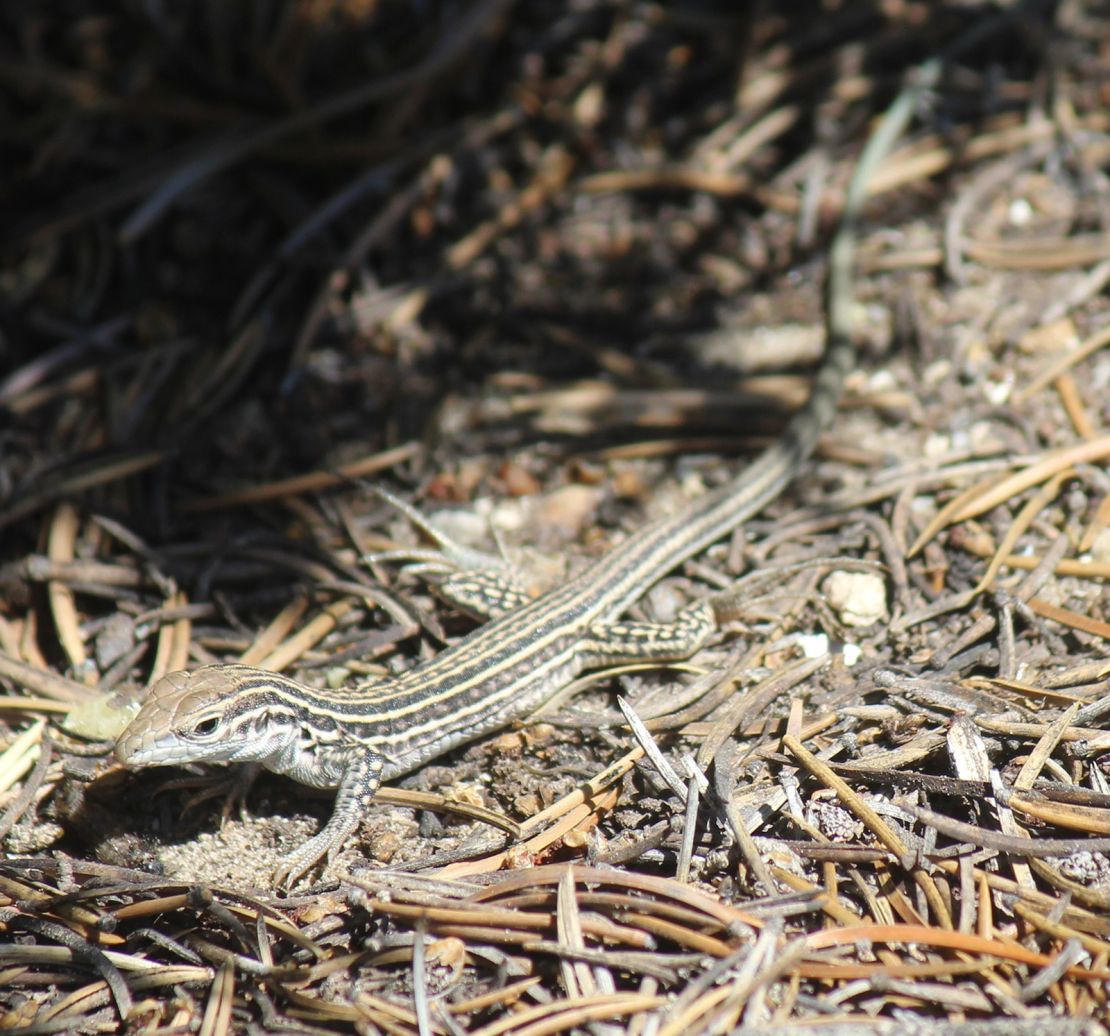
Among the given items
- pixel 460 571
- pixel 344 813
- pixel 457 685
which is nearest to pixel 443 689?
pixel 457 685

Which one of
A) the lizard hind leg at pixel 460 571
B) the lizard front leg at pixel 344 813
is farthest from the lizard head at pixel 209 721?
the lizard hind leg at pixel 460 571

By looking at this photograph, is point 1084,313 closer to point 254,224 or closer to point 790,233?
point 790,233

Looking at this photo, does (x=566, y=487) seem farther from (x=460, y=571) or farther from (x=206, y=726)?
(x=206, y=726)

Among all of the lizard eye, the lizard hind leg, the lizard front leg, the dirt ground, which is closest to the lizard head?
the lizard eye

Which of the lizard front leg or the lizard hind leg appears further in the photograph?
the lizard hind leg

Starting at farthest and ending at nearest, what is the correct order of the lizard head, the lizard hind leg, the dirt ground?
the lizard hind leg, the lizard head, the dirt ground

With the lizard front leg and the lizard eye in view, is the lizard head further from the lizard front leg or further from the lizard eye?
the lizard front leg
